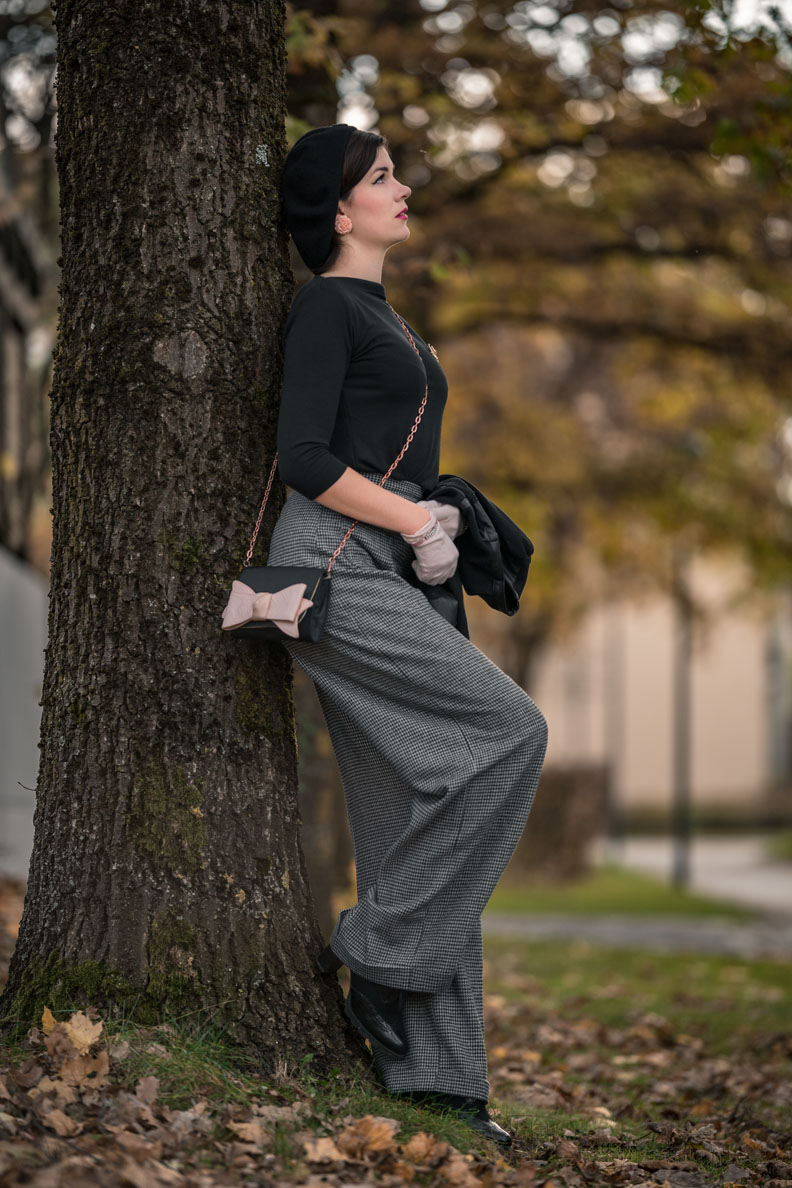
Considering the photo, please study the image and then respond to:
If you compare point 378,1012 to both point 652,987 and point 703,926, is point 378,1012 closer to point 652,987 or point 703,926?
point 652,987

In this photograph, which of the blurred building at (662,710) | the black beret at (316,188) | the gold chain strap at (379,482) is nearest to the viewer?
the gold chain strap at (379,482)

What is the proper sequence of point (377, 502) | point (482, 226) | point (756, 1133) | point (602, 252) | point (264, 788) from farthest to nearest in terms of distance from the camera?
point (602, 252), point (482, 226), point (756, 1133), point (264, 788), point (377, 502)

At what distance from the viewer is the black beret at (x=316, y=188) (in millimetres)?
4012

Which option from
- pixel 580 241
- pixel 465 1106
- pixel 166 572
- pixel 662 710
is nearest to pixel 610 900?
pixel 580 241

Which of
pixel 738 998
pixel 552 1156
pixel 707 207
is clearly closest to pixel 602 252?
pixel 707 207

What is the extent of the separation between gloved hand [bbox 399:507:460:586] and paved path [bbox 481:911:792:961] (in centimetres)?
915

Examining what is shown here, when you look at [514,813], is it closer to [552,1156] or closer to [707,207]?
[552,1156]

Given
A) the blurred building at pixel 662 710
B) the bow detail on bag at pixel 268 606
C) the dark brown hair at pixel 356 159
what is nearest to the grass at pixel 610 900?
the bow detail on bag at pixel 268 606

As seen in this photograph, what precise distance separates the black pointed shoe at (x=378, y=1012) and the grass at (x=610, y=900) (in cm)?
1052

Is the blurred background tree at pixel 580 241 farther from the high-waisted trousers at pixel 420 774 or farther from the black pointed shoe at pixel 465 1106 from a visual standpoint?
the black pointed shoe at pixel 465 1106

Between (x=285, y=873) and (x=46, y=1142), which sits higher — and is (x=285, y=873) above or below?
above

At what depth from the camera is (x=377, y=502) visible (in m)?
3.75

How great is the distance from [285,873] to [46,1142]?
1.05 m

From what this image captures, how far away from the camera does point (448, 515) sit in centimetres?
393
